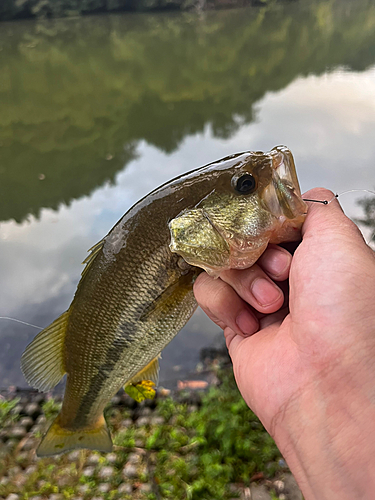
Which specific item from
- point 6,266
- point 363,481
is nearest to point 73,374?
point 363,481

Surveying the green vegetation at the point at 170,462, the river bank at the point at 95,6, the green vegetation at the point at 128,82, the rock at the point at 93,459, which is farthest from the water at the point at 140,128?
the river bank at the point at 95,6

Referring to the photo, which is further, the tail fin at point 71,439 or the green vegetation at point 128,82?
the green vegetation at point 128,82

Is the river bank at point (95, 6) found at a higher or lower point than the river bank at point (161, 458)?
higher

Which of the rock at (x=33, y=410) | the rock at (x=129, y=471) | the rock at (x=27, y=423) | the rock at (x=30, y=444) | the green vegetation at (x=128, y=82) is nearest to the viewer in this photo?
the rock at (x=129, y=471)

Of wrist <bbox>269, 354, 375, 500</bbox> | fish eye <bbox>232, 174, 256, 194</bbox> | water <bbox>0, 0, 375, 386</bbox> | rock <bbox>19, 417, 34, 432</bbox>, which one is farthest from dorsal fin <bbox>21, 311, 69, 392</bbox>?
water <bbox>0, 0, 375, 386</bbox>

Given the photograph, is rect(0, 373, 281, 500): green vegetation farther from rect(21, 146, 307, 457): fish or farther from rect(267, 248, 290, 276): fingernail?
rect(267, 248, 290, 276): fingernail

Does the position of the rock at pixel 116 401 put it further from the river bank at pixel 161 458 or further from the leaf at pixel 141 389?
the leaf at pixel 141 389
